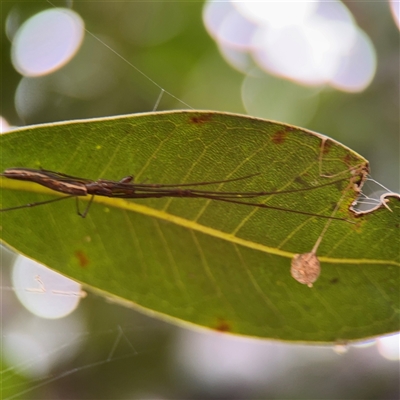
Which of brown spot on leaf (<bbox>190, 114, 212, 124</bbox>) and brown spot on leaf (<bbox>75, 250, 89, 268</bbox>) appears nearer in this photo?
brown spot on leaf (<bbox>190, 114, 212, 124</bbox>)

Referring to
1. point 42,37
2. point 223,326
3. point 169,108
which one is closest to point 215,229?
point 223,326

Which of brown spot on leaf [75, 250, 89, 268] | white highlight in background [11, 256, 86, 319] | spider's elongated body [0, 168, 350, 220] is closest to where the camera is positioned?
spider's elongated body [0, 168, 350, 220]

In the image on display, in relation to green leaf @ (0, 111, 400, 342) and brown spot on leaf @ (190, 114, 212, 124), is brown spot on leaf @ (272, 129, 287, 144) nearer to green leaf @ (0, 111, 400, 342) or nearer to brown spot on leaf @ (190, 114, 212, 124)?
green leaf @ (0, 111, 400, 342)

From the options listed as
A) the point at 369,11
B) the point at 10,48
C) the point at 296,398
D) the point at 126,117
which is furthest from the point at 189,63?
the point at 296,398

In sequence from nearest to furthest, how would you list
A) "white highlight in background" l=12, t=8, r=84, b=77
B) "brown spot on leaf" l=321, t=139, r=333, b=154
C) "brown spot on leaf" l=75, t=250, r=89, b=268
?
"brown spot on leaf" l=321, t=139, r=333, b=154 → "brown spot on leaf" l=75, t=250, r=89, b=268 → "white highlight in background" l=12, t=8, r=84, b=77

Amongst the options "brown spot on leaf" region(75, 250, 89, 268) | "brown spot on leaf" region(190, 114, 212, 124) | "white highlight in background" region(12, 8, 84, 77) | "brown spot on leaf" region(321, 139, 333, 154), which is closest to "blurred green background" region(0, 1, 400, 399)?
"white highlight in background" region(12, 8, 84, 77)

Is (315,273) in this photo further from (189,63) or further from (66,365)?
(66,365)

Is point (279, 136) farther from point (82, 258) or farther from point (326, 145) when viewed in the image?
point (82, 258)
